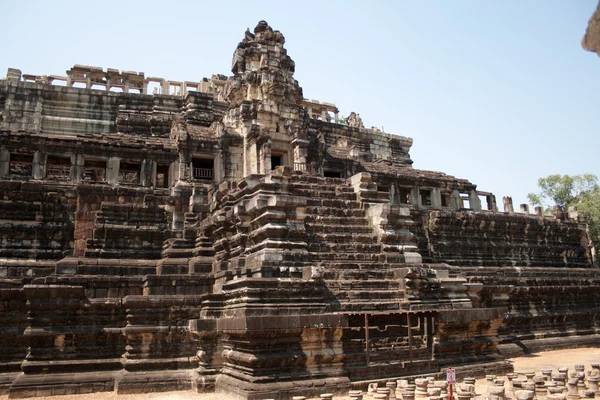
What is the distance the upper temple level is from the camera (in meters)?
20.4

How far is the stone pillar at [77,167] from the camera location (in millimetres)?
19984

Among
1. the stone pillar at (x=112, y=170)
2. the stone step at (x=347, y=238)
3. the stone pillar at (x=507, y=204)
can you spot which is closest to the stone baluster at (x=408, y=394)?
the stone step at (x=347, y=238)

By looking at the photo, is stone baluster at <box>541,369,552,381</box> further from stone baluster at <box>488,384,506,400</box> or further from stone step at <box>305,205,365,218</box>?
stone step at <box>305,205,365,218</box>

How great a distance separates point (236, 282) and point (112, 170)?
35.4 feet

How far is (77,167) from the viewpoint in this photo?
20.1m

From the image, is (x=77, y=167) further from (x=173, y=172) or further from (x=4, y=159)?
(x=173, y=172)

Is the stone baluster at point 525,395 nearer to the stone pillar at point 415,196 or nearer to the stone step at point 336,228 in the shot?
the stone step at point 336,228

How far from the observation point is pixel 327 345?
1146 centimetres

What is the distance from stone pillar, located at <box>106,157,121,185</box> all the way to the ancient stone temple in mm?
123

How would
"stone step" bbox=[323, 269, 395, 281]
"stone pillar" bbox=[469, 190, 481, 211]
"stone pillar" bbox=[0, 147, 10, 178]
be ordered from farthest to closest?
"stone pillar" bbox=[469, 190, 481, 211], "stone pillar" bbox=[0, 147, 10, 178], "stone step" bbox=[323, 269, 395, 281]

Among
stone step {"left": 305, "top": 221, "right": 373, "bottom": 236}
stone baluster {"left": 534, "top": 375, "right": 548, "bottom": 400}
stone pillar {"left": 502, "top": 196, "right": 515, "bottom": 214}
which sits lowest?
stone baluster {"left": 534, "top": 375, "right": 548, "bottom": 400}

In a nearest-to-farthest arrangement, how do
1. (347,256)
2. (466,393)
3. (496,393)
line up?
(496,393), (466,393), (347,256)

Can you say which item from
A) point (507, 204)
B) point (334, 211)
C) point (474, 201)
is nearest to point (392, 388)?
point (334, 211)

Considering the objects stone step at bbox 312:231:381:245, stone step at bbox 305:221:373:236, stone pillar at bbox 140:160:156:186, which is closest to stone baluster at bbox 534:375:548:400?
stone step at bbox 312:231:381:245
